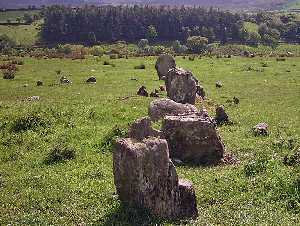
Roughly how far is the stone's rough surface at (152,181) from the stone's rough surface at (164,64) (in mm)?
30808

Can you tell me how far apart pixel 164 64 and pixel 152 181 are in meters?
32.2

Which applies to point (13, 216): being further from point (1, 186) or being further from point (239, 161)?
point (239, 161)

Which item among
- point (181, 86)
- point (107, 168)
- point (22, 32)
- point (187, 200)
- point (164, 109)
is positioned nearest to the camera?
point (187, 200)

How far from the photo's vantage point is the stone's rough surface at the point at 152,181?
952 cm

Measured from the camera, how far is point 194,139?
15172 mm

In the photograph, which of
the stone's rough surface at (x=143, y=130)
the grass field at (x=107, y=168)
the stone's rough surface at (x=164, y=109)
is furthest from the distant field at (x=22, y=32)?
the stone's rough surface at (x=143, y=130)

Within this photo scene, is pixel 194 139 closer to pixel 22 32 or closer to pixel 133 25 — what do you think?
pixel 133 25

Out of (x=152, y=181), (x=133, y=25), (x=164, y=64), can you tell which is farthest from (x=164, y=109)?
(x=133, y=25)

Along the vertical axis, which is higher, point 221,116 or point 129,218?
point 129,218

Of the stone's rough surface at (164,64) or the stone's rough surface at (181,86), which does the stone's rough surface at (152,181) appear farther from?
the stone's rough surface at (164,64)

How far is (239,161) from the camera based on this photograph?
48.5ft

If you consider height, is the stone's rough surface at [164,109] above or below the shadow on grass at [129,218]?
below

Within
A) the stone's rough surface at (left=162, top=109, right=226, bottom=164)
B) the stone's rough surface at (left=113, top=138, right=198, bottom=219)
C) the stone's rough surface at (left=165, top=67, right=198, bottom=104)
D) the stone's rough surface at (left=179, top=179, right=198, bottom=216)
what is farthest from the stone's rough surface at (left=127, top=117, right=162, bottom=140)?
the stone's rough surface at (left=165, top=67, right=198, bottom=104)

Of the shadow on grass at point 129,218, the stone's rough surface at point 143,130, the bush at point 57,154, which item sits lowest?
the bush at point 57,154
